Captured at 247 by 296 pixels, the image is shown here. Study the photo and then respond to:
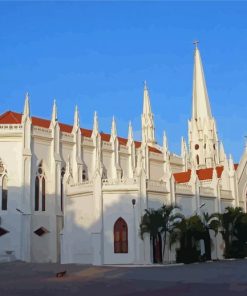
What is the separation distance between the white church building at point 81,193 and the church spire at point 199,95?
18.0 meters

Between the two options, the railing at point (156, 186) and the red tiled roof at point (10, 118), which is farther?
the red tiled roof at point (10, 118)

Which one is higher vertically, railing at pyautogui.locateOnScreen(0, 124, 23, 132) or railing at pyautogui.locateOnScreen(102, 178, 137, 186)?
railing at pyautogui.locateOnScreen(0, 124, 23, 132)

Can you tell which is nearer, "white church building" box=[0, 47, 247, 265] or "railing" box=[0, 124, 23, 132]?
"white church building" box=[0, 47, 247, 265]

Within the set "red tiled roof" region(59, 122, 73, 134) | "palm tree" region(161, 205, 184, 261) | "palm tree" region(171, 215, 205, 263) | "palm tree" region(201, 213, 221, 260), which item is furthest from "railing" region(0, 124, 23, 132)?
"palm tree" region(201, 213, 221, 260)

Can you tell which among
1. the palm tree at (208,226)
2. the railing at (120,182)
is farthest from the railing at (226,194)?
the railing at (120,182)

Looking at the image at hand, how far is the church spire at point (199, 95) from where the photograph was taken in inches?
2576

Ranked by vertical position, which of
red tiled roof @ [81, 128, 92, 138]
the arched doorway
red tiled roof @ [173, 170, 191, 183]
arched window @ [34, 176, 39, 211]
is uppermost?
red tiled roof @ [81, 128, 92, 138]

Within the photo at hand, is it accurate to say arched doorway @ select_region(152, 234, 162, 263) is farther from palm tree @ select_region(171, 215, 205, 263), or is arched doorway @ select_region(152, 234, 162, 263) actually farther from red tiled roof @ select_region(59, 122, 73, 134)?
red tiled roof @ select_region(59, 122, 73, 134)

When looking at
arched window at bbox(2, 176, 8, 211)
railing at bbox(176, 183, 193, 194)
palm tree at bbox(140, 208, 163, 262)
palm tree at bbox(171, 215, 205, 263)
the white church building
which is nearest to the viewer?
palm tree at bbox(140, 208, 163, 262)

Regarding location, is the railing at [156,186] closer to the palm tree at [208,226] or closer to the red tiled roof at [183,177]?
the palm tree at [208,226]

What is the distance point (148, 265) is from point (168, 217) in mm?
3821

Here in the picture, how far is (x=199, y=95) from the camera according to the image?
6619 cm

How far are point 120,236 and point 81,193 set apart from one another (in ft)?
14.7

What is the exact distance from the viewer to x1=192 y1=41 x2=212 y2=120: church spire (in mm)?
65425
